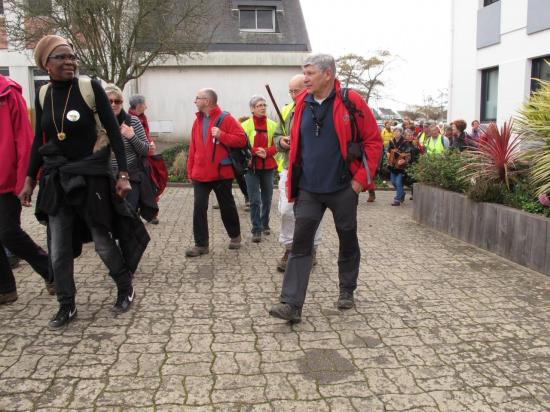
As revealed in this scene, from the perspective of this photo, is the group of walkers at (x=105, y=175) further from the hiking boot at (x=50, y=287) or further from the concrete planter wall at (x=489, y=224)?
the concrete planter wall at (x=489, y=224)

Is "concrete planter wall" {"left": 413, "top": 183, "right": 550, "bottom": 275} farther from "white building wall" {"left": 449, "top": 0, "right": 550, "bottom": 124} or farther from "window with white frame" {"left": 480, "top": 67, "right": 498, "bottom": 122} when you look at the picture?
"window with white frame" {"left": 480, "top": 67, "right": 498, "bottom": 122}

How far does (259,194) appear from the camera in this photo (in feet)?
24.6

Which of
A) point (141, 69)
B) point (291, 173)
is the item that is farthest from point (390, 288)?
point (141, 69)

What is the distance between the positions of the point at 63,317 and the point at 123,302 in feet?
1.64

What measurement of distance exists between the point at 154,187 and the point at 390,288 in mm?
2692

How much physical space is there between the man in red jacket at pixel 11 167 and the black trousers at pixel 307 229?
2061 millimetres

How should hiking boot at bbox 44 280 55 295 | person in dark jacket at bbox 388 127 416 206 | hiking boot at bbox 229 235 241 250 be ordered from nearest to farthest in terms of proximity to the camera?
hiking boot at bbox 44 280 55 295, hiking boot at bbox 229 235 241 250, person in dark jacket at bbox 388 127 416 206

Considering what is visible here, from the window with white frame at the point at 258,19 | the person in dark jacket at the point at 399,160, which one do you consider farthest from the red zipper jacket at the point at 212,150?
the window with white frame at the point at 258,19

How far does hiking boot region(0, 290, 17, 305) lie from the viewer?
4586 millimetres

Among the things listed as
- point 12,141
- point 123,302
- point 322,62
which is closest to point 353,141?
point 322,62

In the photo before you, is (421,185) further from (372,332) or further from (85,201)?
(85,201)

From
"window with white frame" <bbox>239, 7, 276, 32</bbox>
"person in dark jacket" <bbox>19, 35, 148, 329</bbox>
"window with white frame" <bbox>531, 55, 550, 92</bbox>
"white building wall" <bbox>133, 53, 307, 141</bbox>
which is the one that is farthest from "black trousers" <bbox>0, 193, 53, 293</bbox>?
"window with white frame" <bbox>239, 7, 276, 32</bbox>

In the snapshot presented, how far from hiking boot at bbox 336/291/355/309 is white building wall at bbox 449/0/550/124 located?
34.7 ft

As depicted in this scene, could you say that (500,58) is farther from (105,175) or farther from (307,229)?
(105,175)
